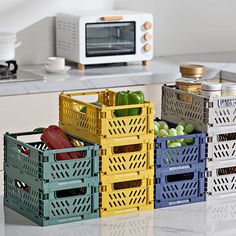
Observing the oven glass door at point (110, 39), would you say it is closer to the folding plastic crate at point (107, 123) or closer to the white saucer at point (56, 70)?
→ the white saucer at point (56, 70)

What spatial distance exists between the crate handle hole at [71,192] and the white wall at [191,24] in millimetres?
2722

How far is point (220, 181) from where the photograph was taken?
236cm

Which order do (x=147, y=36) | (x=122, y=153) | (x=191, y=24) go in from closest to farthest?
(x=122, y=153)
(x=147, y=36)
(x=191, y=24)

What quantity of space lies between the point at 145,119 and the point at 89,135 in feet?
0.54

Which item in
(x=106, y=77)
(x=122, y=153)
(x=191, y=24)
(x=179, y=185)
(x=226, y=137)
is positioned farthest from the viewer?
(x=191, y=24)

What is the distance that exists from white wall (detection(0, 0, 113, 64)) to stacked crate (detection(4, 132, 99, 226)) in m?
2.36

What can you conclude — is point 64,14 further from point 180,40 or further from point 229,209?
point 229,209

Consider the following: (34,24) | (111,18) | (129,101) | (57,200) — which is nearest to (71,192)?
(57,200)

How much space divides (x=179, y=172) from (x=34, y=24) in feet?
8.08

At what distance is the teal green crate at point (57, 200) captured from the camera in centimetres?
209

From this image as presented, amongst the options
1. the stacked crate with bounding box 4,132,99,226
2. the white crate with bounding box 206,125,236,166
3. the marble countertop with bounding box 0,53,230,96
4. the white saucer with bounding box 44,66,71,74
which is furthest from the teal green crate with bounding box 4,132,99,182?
the white saucer with bounding box 44,66,71,74

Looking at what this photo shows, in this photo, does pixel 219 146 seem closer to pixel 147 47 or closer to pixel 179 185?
pixel 179 185

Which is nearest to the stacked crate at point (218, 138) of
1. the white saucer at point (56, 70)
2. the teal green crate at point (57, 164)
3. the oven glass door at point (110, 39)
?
the teal green crate at point (57, 164)

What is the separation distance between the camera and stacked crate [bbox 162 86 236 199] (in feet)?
7.64
